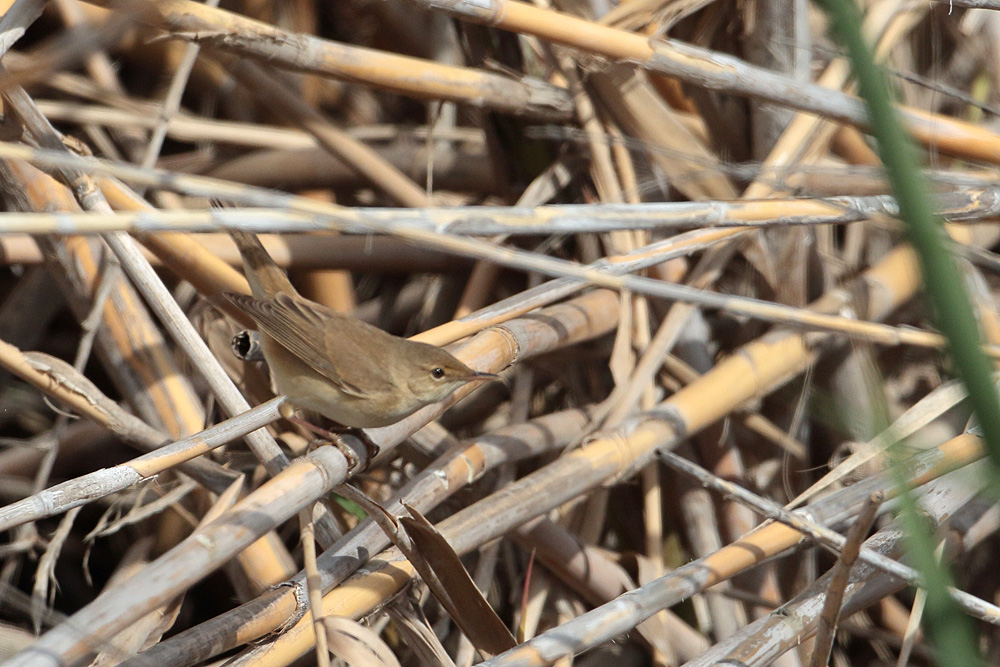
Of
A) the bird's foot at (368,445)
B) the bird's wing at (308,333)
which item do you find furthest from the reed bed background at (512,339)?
the bird's wing at (308,333)

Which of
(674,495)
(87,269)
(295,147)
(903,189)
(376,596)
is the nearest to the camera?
(903,189)

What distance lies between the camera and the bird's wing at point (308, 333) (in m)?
1.91

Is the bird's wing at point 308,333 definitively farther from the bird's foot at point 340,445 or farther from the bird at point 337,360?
the bird's foot at point 340,445

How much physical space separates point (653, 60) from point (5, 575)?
7.01 feet

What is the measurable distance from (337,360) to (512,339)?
0.42 metres

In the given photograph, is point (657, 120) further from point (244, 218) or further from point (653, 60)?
point (244, 218)

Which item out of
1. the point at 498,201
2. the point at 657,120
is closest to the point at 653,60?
the point at 657,120

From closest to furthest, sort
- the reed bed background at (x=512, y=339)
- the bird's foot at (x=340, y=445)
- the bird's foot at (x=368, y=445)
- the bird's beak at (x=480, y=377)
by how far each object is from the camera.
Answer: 1. the reed bed background at (x=512, y=339)
2. the bird's foot at (x=340, y=445)
3. the bird's beak at (x=480, y=377)
4. the bird's foot at (x=368, y=445)

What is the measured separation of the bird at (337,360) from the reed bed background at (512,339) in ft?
0.28

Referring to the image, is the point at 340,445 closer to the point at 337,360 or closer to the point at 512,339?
the point at 337,360

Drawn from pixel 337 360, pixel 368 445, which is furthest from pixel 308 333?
pixel 368 445

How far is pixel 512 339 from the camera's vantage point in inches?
75.7

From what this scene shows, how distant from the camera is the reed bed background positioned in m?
1.36

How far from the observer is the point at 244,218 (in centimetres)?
108
